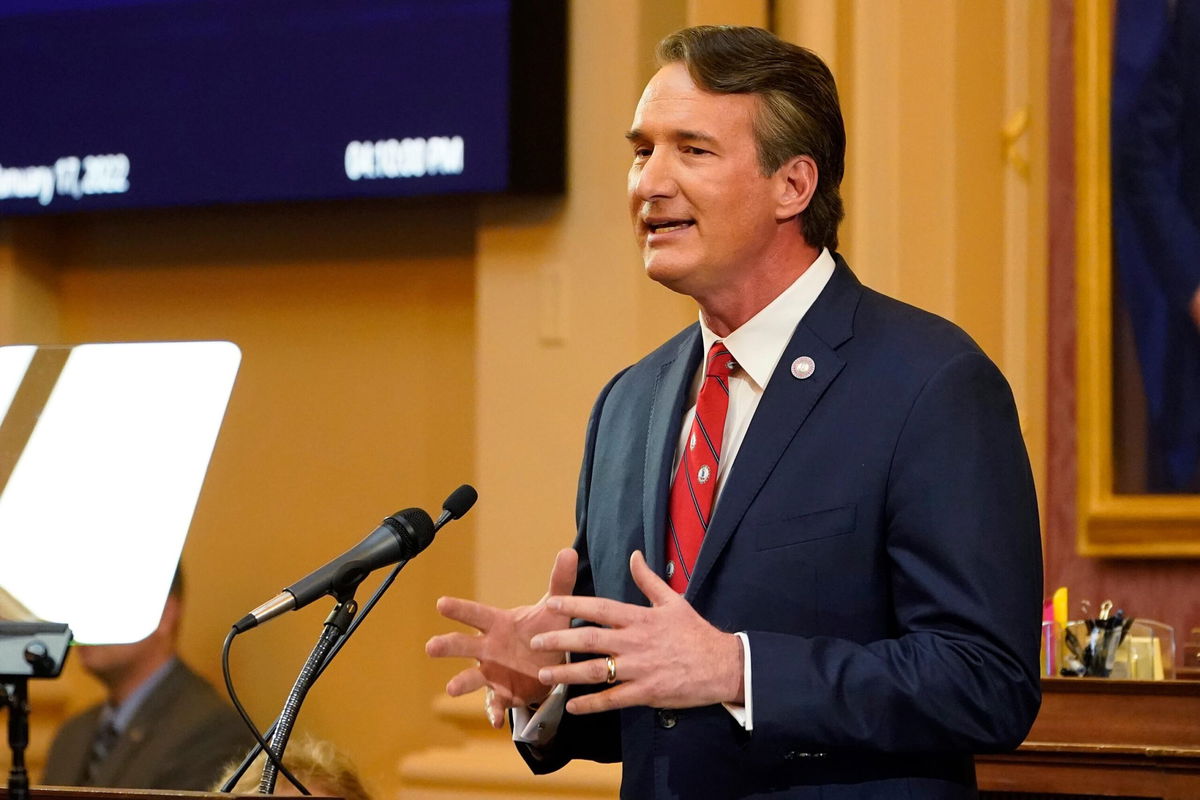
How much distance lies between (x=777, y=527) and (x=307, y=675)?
524 millimetres

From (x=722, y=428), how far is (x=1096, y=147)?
6.46 feet

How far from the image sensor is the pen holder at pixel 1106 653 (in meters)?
2.73

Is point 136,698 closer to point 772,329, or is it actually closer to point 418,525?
point 418,525

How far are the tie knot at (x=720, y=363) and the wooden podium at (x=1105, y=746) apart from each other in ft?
3.26

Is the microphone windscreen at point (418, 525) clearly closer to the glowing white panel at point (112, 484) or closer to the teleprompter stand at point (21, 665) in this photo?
the glowing white panel at point (112, 484)

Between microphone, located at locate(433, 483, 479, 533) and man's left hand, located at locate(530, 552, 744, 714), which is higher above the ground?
microphone, located at locate(433, 483, 479, 533)

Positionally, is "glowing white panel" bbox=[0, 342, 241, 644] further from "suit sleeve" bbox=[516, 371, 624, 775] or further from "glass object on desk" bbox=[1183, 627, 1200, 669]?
"glass object on desk" bbox=[1183, 627, 1200, 669]

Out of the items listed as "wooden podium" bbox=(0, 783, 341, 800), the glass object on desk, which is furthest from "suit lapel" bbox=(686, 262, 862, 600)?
the glass object on desk

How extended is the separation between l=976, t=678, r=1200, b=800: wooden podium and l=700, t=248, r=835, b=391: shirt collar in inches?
39.1

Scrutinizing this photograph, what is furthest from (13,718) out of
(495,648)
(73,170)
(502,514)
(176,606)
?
(73,170)

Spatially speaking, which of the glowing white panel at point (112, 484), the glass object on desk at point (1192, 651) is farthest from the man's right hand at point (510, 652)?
the glass object on desk at point (1192, 651)

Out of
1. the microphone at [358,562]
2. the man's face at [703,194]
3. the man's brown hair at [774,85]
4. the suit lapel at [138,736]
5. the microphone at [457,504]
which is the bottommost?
the suit lapel at [138,736]

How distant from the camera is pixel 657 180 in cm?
193

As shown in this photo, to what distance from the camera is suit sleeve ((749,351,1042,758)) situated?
5.22 feet
